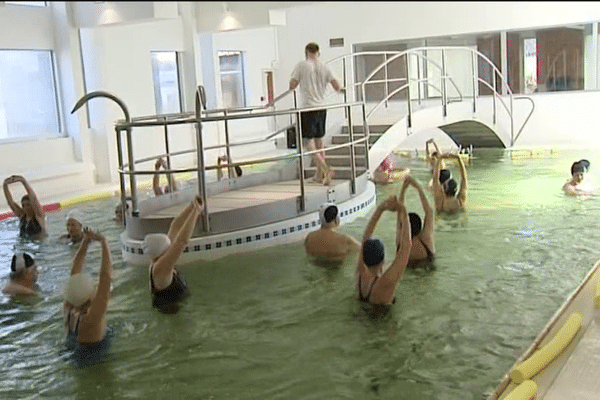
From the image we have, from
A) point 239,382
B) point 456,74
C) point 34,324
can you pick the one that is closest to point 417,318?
point 239,382

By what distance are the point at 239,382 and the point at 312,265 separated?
257 cm

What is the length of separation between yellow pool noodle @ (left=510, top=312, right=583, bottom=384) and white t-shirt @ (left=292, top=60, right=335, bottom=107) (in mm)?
4858

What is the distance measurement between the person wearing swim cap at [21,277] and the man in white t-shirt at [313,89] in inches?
143

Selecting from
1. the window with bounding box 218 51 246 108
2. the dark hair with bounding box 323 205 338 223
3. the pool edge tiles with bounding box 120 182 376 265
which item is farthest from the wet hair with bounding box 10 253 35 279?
the window with bounding box 218 51 246 108

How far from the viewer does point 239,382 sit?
3.94m

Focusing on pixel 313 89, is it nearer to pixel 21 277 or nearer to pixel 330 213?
pixel 330 213

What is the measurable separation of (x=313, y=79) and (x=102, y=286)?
4.94m

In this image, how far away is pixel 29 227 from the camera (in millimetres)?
8625

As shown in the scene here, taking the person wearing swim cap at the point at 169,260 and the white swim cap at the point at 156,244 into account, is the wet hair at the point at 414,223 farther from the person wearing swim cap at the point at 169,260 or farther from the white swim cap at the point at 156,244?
the white swim cap at the point at 156,244

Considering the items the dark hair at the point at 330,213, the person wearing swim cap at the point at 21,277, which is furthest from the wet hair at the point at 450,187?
the person wearing swim cap at the point at 21,277

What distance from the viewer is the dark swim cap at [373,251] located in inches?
188

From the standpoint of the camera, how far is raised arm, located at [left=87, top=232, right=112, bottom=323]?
397 centimetres

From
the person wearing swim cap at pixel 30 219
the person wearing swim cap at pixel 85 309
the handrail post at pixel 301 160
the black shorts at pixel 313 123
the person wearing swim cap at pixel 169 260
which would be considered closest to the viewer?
the person wearing swim cap at pixel 85 309

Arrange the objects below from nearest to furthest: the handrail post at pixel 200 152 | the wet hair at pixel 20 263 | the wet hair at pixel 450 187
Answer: the wet hair at pixel 20 263, the handrail post at pixel 200 152, the wet hair at pixel 450 187
